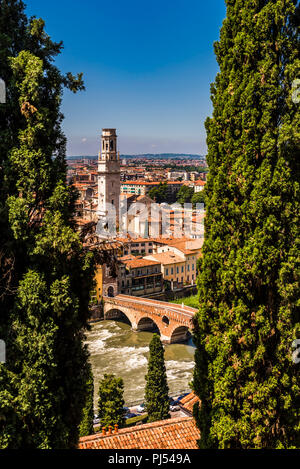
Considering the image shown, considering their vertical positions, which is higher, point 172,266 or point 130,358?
point 172,266

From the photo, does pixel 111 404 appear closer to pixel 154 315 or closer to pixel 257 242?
pixel 257 242

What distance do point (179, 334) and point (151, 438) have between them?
53.6 feet

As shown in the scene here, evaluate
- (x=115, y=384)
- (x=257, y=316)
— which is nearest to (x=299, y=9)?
(x=257, y=316)

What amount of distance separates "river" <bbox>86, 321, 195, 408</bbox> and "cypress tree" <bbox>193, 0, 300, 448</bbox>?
41.2ft

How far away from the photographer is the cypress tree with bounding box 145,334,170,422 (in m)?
13.3

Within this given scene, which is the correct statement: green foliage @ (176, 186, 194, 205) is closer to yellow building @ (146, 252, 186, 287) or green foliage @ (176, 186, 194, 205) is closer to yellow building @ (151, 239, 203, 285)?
yellow building @ (151, 239, 203, 285)

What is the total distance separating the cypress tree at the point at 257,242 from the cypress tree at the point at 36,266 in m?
1.33

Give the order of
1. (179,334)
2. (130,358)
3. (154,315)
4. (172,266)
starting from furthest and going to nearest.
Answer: (172,266), (154,315), (179,334), (130,358)

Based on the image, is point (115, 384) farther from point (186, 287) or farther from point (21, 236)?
point (186, 287)

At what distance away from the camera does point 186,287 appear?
3042 centimetres

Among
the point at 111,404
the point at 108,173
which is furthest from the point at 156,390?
the point at 108,173

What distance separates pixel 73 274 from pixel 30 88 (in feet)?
4.73

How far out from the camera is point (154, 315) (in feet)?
76.9

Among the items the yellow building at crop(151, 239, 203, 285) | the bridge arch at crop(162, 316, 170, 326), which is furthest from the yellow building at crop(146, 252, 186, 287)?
the bridge arch at crop(162, 316, 170, 326)
